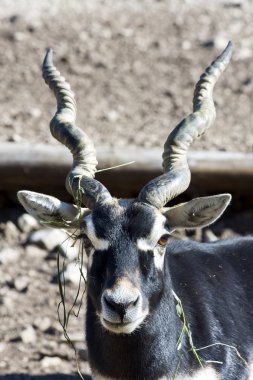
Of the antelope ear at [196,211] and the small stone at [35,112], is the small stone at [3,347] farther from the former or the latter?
the small stone at [35,112]

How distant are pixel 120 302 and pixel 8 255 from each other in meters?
5.02

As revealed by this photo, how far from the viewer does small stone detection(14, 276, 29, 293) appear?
35.9 feet

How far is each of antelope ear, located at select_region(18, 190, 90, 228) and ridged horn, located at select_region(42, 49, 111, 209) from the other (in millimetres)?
125

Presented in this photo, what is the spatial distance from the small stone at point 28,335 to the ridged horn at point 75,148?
8.69 feet

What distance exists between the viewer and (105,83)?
14.9 meters

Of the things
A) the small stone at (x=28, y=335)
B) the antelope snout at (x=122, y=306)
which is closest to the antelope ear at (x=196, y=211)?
the antelope snout at (x=122, y=306)

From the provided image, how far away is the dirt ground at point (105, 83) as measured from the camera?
1102cm

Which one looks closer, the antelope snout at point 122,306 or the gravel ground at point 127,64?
the antelope snout at point 122,306

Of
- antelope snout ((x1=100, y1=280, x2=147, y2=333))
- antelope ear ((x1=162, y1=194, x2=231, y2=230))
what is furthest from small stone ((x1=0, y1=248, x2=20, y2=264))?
antelope snout ((x1=100, y1=280, x2=147, y2=333))

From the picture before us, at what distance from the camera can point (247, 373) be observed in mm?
8367

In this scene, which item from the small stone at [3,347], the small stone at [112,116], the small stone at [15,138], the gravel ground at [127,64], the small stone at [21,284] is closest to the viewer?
the small stone at [3,347]

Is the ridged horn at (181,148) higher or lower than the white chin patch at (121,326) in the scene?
higher

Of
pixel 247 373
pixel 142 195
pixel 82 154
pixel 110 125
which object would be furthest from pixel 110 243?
pixel 110 125

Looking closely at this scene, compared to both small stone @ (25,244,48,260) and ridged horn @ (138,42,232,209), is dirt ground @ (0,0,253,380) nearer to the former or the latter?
small stone @ (25,244,48,260)
